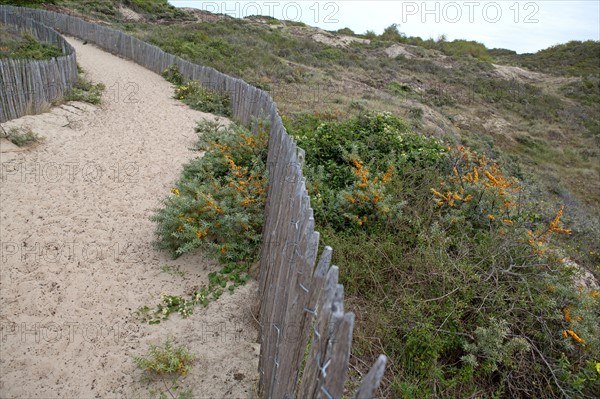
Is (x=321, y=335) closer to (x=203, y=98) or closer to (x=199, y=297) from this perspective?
(x=199, y=297)

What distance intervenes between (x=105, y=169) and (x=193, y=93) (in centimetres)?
562

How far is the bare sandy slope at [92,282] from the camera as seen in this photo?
3.01 meters

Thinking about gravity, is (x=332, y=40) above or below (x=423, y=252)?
above

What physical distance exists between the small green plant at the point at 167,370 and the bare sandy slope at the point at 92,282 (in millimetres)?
67

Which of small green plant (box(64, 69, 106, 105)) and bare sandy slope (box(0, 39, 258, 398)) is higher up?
small green plant (box(64, 69, 106, 105))

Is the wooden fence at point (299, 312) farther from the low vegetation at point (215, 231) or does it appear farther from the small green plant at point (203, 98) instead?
the small green plant at point (203, 98)

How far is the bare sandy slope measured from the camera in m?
3.01

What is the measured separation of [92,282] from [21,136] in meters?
4.32

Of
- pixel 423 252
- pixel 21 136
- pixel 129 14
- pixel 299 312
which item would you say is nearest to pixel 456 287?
pixel 423 252

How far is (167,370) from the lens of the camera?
9.61 feet

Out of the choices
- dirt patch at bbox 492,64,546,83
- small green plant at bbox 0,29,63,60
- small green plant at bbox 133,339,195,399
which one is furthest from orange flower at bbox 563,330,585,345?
dirt patch at bbox 492,64,546,83

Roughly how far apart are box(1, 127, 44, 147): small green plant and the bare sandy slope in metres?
0.21

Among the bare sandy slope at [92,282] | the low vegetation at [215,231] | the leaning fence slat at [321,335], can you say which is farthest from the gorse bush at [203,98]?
the leaning fence slat at [321,335]

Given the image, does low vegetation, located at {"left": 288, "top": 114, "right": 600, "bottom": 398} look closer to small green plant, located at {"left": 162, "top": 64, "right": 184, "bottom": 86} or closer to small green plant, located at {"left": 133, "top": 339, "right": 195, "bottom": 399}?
small green plant, located at {"left": 133, "top": 339, "right": 195, "bottom": 399}
